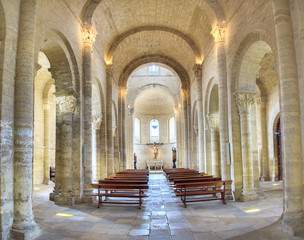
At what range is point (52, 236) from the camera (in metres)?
7.01

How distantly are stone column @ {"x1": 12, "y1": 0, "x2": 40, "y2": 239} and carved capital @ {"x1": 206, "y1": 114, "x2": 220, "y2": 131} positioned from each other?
1186 cm

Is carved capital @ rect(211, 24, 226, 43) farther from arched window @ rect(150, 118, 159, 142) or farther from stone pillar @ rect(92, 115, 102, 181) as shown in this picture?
arched window @ rect(150, 118, 159, 142)

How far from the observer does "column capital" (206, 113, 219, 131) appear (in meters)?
17.1

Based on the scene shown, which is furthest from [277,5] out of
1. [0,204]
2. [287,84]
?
[0,204]

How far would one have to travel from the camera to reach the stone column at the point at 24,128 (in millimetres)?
7180

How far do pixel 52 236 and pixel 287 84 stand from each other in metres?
7.43

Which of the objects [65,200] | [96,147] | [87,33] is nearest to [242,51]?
[87,33]

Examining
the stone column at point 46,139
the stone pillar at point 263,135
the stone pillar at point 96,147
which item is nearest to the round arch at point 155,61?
the stone column at point 46,139

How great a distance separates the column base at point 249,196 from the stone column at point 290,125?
13.3 feet

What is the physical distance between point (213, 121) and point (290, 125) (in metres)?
9.77

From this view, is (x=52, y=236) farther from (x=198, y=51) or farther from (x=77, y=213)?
(x=198, y=51)

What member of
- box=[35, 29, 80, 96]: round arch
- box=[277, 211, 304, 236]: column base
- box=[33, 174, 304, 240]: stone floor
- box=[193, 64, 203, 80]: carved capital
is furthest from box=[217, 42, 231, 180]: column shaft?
box=[35, 29, 80, 96]: round arch

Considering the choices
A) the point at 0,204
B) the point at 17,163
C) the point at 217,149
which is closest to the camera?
the point at 0,204

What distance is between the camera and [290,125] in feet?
24.3
